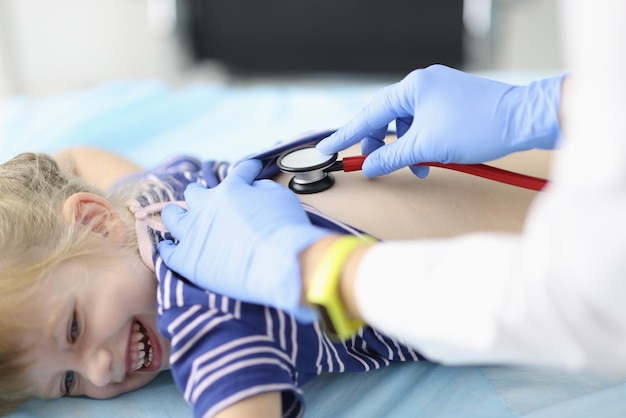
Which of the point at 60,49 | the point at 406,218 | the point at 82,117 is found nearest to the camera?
the point at 406,218

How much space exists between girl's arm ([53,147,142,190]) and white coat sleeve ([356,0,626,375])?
892 millimetres

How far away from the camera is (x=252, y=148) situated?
158cm

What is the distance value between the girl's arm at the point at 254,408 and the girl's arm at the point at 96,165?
69 centimetres

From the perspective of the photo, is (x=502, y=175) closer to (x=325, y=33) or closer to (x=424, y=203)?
(x=424, y=203)

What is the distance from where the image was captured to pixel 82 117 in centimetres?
173

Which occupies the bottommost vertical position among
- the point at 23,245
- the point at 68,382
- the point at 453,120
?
the point at 68,382

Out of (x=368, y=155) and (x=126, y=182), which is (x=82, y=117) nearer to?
(x=126, y=182)

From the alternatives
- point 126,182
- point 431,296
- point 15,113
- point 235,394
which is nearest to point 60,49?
point 15,113

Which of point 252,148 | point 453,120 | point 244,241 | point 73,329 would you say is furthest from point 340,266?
point 252,148

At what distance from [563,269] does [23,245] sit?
2.01 feet

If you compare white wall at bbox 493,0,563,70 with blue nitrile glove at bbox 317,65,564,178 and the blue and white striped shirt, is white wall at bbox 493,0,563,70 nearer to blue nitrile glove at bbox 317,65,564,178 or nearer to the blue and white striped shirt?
blue nitrile glove at bbox 317,65,564,178

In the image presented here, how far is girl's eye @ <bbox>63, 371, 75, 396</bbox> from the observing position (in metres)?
0.89

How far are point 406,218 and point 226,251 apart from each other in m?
0.28

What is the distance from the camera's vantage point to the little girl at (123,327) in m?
0.77
